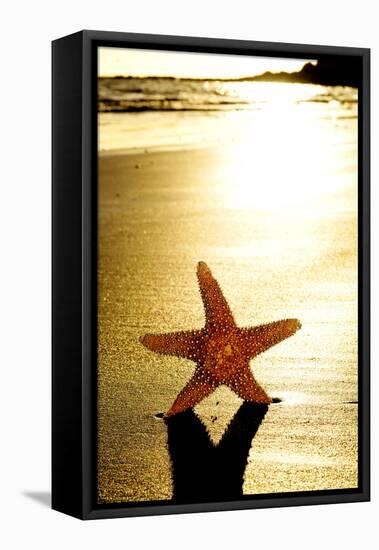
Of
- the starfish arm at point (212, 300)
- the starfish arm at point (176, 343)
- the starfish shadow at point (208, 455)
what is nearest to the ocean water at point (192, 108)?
the starfish arm at point (212, 300)

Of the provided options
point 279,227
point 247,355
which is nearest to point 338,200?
point 279,227

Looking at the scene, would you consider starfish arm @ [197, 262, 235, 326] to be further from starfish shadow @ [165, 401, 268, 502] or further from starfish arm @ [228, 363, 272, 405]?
starfish shadow @ [165, 401, 268, 502]

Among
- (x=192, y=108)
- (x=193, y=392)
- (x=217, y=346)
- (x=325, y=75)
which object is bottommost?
(x=193, y=392)

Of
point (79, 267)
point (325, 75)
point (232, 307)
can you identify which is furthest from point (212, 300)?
point (325, 75)

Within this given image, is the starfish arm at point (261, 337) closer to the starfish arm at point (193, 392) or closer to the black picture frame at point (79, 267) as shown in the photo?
the starfish arm at point (193, 392)

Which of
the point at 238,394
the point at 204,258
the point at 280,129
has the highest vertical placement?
the point at 280,129

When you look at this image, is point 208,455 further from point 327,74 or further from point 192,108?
point 327,74

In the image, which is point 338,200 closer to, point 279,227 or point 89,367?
point 279,227
